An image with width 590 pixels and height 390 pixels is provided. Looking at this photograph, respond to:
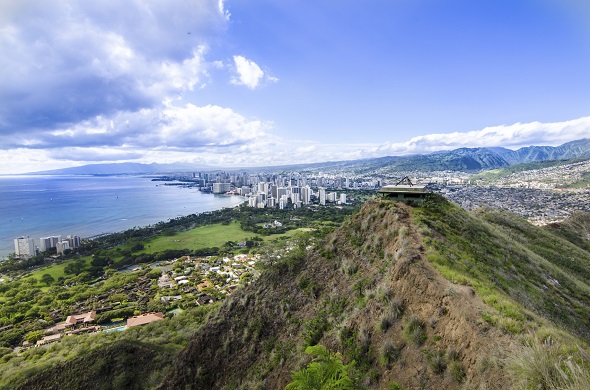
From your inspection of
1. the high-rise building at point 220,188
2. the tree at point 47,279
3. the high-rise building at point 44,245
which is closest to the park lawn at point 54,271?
the tree at point 47,279

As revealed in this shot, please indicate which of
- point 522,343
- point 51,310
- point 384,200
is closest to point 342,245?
point 384,200

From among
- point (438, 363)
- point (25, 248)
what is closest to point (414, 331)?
point (438, 363)

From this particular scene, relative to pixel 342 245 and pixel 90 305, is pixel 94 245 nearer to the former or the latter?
pixel 90 305

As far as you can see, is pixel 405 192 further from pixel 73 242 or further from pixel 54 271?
pixel 73 242

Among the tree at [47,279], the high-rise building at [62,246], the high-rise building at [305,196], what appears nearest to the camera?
the tree at [47,279]

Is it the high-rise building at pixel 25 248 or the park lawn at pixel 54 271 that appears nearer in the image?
the park lawn at pixel 54 271

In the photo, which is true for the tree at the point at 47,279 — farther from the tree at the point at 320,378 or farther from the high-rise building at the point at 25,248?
the tree at the point at 320,378
